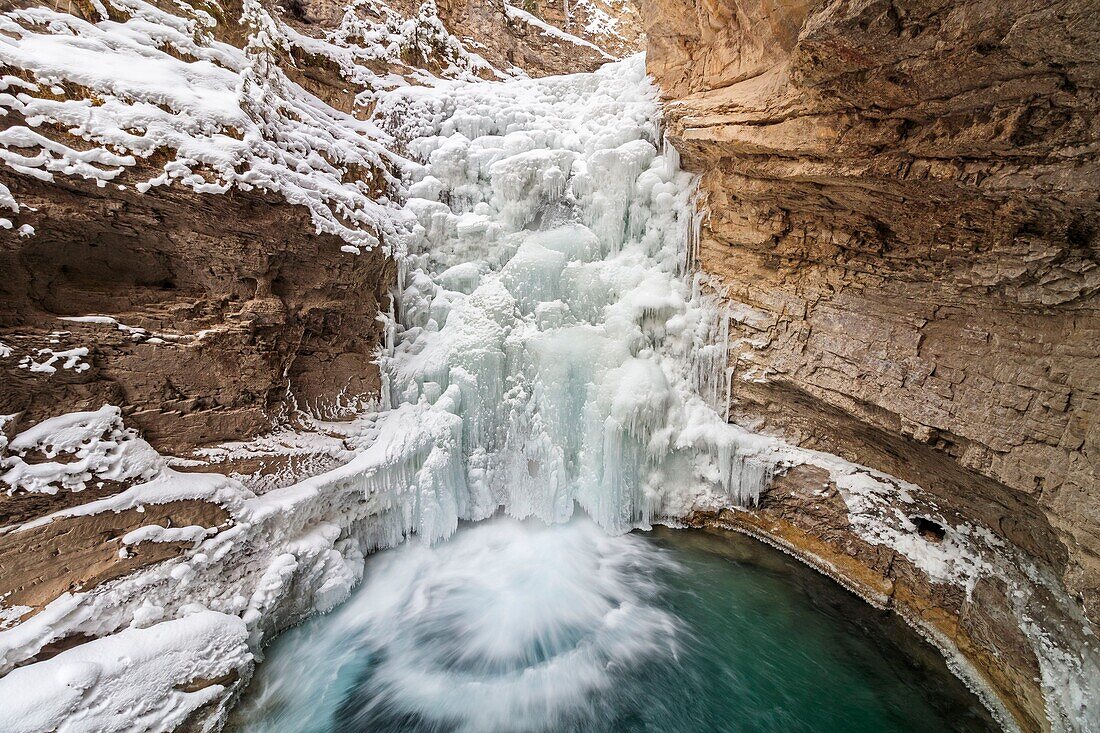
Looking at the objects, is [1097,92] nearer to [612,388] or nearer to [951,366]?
[951,366]

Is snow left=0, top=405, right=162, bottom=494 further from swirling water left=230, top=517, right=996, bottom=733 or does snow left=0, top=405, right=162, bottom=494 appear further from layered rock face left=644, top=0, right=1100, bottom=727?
layered rock face left=644, top=0, right=1100, bottom=727

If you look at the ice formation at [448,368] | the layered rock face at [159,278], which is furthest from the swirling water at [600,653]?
the layered rock face at [159,278]

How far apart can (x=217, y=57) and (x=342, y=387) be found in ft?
12.4

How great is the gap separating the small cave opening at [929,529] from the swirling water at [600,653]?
3.63ft

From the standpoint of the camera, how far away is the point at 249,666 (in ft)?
12.8

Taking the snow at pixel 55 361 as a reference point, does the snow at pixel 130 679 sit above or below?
below

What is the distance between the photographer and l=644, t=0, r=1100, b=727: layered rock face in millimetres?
2752

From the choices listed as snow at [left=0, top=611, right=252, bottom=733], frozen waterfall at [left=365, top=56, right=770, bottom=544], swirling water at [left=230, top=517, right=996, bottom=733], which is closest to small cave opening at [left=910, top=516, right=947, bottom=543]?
swirling water at [left=230, top=517, right=996, bottom=733]

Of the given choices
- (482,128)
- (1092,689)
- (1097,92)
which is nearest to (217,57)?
(482,128)

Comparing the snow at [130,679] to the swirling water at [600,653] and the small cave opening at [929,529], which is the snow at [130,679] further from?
the small cave opening at [929,529]

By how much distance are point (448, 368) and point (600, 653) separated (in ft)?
12.8

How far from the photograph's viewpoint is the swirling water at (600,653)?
155 inches

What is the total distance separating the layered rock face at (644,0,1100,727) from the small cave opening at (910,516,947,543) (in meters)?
0.30

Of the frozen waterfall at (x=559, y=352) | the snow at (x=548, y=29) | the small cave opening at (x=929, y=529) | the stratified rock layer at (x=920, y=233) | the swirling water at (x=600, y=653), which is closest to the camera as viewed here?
the stratified rock layer at (x=920, y=233)
